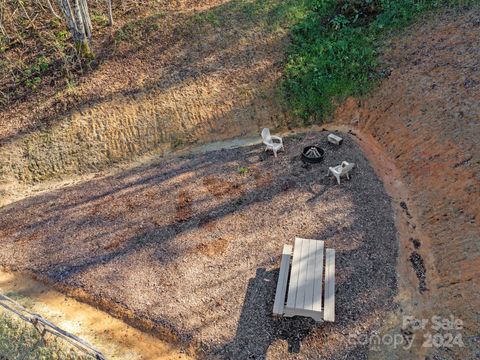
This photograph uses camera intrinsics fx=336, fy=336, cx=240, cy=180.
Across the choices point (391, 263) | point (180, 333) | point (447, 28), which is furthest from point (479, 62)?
point (180, 333)

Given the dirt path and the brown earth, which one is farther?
the brown earth

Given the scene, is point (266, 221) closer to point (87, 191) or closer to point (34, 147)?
point (87, 191)

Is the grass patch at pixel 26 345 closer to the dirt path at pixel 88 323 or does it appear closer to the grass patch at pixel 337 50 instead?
the dirt path at pixel 88 323

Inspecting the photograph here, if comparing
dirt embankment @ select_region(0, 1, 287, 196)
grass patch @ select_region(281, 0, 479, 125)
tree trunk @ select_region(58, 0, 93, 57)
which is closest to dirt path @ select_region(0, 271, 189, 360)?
dirt embankment @ select_region(0, 1, 287, 196)

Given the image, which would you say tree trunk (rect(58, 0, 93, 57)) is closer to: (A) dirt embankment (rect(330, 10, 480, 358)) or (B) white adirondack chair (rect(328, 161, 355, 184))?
(A) dirt embankment (rect(330, 10, 480, 358))

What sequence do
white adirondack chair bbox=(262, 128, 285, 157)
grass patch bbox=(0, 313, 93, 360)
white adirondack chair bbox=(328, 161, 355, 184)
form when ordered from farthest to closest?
white adirondack chair bbox=(262, 128, 285, 157), white adirondack chair bbox=(328, 161, 355, 184), grass patch bbox=(0, 313, 93, 360)

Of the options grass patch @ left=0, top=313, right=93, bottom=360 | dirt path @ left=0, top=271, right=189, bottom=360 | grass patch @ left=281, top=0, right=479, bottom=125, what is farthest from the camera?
grass patch @ left=281, top=0, right=479, bottom=125

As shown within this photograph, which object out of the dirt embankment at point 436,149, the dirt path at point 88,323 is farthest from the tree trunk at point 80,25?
the dirt embankment at point 436,149
